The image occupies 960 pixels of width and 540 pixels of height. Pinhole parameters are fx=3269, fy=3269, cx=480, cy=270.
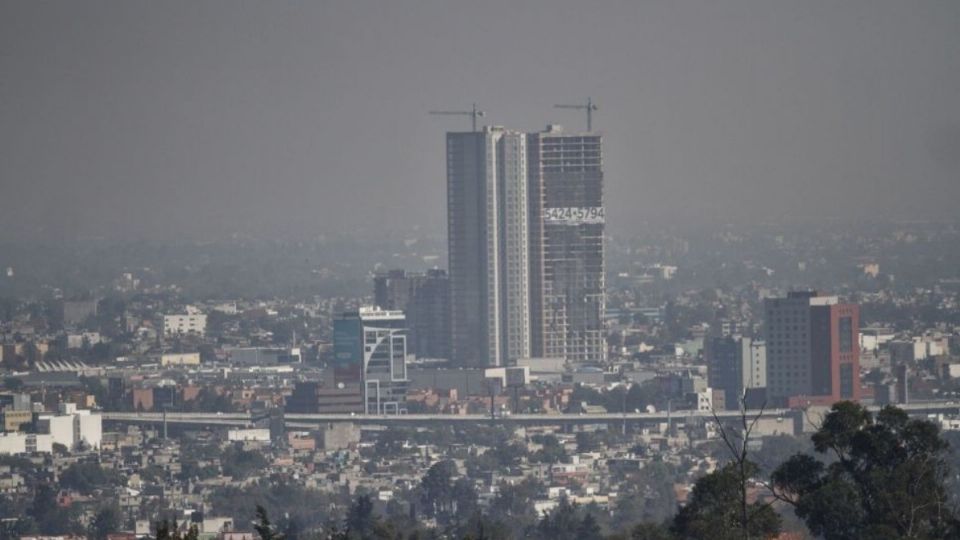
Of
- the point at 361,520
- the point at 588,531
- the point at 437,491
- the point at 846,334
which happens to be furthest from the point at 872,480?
the point at 846,334

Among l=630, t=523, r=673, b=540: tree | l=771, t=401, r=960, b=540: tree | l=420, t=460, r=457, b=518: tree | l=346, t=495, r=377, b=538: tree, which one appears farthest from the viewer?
l=420, t=460, r=457, b=518: tree

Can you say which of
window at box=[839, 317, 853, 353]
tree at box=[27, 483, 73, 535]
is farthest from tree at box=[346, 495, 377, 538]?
window at box=[839, 317, 853, 353]

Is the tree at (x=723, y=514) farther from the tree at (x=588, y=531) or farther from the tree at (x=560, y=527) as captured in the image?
the tree at (x=560, y=527)

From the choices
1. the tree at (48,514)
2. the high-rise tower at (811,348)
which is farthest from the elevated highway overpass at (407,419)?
the tree at (48,514)

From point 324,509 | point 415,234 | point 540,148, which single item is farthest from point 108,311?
point 324,509

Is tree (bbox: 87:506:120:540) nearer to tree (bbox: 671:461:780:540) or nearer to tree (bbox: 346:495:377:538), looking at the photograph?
tree (bbox: 346:495:377:538)

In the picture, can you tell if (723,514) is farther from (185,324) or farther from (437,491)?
(185,324)
